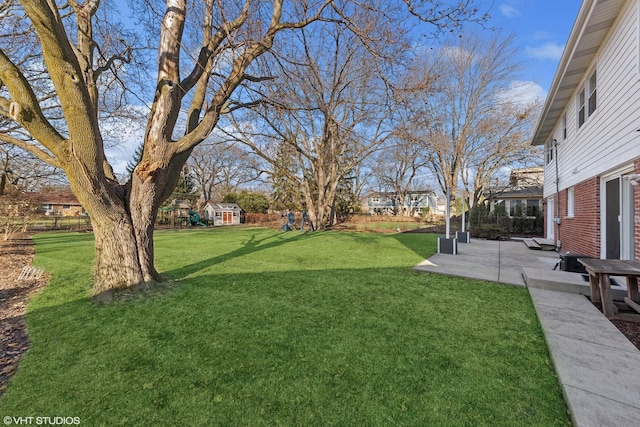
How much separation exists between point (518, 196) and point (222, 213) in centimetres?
2706

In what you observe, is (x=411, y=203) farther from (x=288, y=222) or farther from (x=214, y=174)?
(x=288, y=222)

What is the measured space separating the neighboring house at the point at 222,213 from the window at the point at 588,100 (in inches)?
1125

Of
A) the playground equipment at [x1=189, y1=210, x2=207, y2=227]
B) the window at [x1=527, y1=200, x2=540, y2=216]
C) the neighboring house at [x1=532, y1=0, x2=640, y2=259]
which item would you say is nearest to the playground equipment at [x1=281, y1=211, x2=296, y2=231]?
the playground equipment at [x1=189, y1=210, x2=207, y2=227]

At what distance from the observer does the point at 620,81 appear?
483 centimetres

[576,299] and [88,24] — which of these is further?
[88,24]

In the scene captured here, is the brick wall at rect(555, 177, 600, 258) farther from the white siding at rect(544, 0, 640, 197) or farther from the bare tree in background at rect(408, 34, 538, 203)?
the bare tree in background at rect(408, 34, 538, 203)

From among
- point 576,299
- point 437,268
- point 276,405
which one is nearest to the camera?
point 276,405

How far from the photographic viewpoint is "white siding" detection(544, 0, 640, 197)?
4309 millimetres

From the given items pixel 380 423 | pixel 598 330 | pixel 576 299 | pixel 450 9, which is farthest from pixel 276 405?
pixel 450 9

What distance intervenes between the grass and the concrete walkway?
131mm

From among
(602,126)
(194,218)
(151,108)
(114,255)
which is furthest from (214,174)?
(602,126)

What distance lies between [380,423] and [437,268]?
5.00 m

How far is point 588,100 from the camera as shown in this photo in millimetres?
6637

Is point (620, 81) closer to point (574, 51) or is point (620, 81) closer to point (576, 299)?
point (574, 51)
